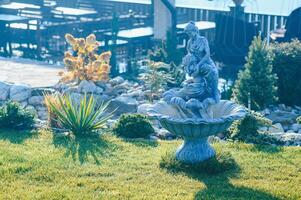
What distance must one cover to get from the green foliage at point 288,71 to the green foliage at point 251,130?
9.79 ft

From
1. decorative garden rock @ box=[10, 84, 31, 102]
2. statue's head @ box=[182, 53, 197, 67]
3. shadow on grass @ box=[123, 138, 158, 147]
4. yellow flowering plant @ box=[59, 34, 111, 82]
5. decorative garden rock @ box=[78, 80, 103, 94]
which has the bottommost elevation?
shadow on grass @ box=[123, 138, 158, 147]

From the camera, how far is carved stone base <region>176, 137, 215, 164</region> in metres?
9.38

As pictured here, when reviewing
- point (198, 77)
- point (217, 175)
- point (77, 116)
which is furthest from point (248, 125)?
point (77, 116)

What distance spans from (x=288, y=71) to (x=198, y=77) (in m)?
5.06

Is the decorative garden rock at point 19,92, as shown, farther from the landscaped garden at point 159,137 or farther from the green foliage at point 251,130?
the green foliage at point 251,130

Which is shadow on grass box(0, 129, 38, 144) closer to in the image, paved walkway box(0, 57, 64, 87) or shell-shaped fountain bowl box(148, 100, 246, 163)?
shell-shaped fountain bowl box(148, 100, 246, 163)

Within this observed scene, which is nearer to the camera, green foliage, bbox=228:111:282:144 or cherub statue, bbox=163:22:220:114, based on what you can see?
cherub statue, bbox=163:22:220:114

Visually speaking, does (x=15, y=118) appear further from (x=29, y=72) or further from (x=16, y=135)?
(x=29, y=72)

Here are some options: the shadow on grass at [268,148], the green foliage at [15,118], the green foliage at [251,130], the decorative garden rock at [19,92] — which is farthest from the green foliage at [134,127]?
the decorative garden rock at [19,92]

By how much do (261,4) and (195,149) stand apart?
568 inches

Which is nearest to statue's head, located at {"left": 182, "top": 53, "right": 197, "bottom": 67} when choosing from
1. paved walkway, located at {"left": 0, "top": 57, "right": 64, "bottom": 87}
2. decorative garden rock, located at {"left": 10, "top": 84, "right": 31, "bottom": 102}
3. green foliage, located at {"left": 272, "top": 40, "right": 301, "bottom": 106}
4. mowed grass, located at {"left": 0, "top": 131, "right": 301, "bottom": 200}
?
mowed grass, located at {"left": 0, "top": 131, "right": 301, "bottom": 200}

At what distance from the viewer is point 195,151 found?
369 inches

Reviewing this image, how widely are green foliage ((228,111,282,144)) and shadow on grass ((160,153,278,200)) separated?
1362 mm

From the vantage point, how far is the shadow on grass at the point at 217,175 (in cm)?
848
